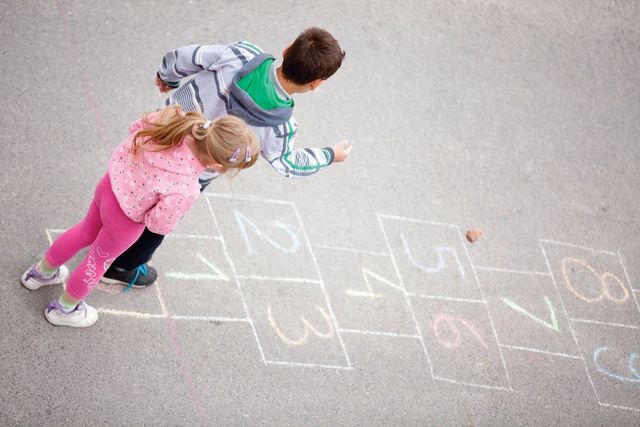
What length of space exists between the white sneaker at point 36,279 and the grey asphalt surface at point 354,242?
5 cm

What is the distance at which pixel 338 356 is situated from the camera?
3.33 metres

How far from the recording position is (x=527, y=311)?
386 cm

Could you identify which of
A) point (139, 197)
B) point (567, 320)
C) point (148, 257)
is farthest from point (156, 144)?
point (567, 320)

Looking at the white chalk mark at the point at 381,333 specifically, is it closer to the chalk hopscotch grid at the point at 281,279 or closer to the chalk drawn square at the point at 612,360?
the chalk hopscotch grid at the point at 281,279

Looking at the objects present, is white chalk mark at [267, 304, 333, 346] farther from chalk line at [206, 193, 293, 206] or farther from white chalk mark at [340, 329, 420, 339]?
chalk line at [206, 193, 293, 206]

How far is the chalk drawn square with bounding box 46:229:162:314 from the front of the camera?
Result: 10.3ft

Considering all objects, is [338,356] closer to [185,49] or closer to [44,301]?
[44,301]

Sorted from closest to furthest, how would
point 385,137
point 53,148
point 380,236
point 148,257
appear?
point 148,257
point 53,148
point 380,236
point 385,137

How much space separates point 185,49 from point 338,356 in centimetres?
177

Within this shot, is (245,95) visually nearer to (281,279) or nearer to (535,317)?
(281,279)

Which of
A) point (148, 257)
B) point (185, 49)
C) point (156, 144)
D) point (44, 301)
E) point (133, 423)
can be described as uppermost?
point (185, 49)

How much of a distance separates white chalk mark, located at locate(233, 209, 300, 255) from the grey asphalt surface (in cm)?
1

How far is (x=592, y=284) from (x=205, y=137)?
302 centimetres

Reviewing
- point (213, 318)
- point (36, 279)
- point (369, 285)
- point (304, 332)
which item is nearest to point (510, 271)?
point (369, 285)
